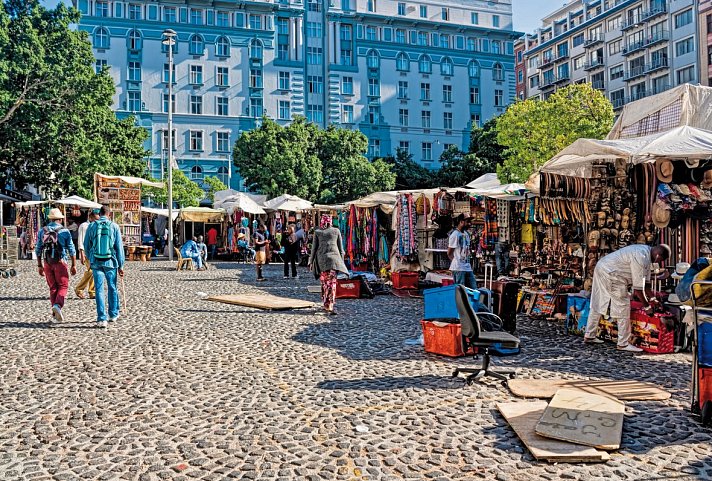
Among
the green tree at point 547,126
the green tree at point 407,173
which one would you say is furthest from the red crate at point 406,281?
the green tree at point 407,173

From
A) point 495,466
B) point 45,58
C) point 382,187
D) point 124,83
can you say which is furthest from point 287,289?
point 124,83

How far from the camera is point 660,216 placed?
9.74 metres

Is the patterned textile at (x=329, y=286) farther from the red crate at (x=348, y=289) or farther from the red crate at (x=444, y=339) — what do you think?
the red crate at (x=444, y=339)

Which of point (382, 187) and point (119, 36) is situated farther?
point (119, 36)

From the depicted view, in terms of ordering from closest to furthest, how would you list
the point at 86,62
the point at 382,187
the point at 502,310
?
the point at 502,310 → the point at 86,62 → the point at 382,187

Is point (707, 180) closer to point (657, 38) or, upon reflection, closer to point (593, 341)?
point (593, 341)

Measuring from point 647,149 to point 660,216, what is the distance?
1.42m

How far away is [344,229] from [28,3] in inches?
801

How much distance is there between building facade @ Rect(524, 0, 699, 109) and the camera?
173 feet

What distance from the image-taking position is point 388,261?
19.4 metres

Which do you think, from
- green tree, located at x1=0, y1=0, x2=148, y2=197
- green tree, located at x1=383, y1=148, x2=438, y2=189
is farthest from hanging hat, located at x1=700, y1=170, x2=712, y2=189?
green tree, located at x1=383, y1=148, x2=438, y2=189

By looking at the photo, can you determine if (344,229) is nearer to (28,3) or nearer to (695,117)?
(695,117)

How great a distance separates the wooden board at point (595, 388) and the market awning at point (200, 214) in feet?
93.4

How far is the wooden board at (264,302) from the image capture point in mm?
13235
